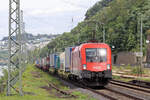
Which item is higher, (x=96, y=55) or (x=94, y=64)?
(x=96, y=55)

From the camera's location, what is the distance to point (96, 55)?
20.3 metres

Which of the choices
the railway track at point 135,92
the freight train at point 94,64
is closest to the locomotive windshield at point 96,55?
the freight train at point 94,64

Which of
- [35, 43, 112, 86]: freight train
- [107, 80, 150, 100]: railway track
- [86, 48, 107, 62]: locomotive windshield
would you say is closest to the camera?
[107, 80, 150, 100]: railway track

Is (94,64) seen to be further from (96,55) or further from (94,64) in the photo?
(96,55)

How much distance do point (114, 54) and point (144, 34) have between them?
11305mm

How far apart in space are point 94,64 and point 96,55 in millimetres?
729

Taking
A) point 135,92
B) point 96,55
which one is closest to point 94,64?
point 96,55

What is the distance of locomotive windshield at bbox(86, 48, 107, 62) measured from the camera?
20188mm

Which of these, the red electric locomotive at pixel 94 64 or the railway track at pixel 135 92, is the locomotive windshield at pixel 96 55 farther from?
the railway track at pixel 135 92

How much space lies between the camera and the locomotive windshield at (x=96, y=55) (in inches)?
795

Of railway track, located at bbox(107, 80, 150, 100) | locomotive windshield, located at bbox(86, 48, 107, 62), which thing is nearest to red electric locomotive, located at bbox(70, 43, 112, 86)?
locomotive windshield, located at bbox(86, 48, 107, 62)

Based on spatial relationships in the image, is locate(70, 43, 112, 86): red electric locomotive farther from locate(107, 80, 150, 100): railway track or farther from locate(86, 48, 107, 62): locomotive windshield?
locate(107, 80, 150, 100): railway track

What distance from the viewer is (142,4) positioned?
278 ft

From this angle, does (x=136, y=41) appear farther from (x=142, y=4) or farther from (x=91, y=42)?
(x=91, y=42)
